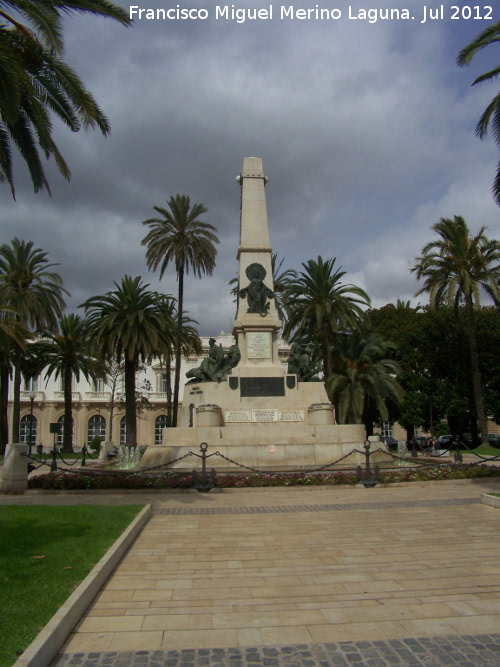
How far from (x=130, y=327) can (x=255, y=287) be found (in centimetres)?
983

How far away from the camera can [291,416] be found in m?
22.2

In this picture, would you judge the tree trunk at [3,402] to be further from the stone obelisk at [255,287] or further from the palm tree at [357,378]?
the palm tree at [357,378]

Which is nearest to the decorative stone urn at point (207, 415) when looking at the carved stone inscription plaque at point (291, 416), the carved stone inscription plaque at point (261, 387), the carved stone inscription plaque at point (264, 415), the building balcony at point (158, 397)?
A: the carved stone inscription plaque at point (264, 415)

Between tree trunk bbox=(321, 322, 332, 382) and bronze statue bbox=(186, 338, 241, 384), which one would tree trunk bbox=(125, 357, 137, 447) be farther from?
tree trunk bbox=(321, 322, 332, 382)

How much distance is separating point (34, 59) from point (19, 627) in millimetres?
12600

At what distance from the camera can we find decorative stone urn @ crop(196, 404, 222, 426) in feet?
68.4

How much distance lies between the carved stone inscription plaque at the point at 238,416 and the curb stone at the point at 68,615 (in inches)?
559

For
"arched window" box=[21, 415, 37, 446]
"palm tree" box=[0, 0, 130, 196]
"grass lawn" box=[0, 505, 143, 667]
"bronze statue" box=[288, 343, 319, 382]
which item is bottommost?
"grass lawn" box=[0, 505, 143, 667]

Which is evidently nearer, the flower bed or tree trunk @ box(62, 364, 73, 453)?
the flower bed

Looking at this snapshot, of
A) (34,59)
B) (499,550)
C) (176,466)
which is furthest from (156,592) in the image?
(176,466)

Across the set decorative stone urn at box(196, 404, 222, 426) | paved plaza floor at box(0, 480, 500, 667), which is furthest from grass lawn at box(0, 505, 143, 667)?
decorative stone urn at box(196, 404, 222, 426)

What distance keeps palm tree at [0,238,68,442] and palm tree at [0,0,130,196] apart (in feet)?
64.5

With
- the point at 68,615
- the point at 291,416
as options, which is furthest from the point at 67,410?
the point at 68,615

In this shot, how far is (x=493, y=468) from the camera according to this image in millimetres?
17125
